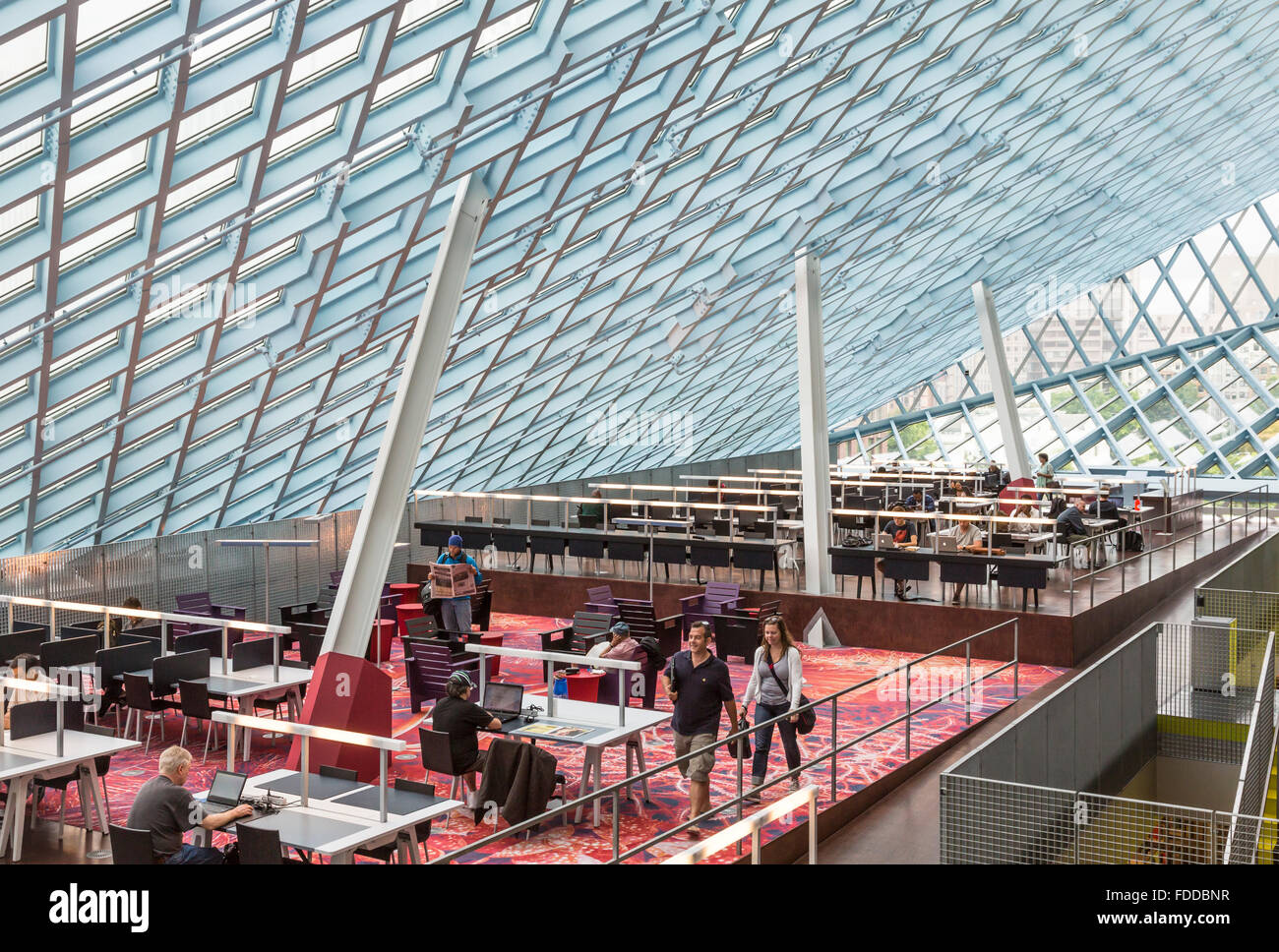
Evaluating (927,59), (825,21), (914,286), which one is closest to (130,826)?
(825,21)

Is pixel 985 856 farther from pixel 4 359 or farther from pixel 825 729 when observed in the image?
pixel 4 359

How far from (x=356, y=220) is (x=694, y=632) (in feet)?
21.2

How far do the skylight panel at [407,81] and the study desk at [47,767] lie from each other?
256 inches

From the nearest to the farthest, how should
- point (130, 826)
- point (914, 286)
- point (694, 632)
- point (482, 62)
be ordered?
point (130, 826)
point (694, 632)
point (482, 62)
point (914, 286)

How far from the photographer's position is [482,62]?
1305 centimetres

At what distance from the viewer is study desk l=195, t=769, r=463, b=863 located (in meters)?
8.34

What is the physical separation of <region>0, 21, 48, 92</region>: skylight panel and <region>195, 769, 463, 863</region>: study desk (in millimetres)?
5483

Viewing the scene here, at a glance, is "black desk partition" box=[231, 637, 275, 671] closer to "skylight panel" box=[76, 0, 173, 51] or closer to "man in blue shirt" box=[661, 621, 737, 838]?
"man in blue shirt" box=[661, 621, 737, 838]

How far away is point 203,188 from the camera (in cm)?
1248

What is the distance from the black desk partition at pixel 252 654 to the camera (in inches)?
→ 541

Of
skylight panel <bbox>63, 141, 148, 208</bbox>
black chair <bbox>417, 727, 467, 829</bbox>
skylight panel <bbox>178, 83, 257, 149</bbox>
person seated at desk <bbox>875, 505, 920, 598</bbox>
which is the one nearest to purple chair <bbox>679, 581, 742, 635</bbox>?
person seated at desk <bbox>875, 505, 920, 598</bbox>

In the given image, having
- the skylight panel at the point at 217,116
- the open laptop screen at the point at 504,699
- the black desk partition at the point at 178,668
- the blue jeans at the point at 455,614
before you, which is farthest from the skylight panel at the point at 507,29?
the blue jeans at the point at 455,614

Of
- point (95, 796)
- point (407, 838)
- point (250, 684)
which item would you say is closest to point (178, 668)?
point (250, 684)
